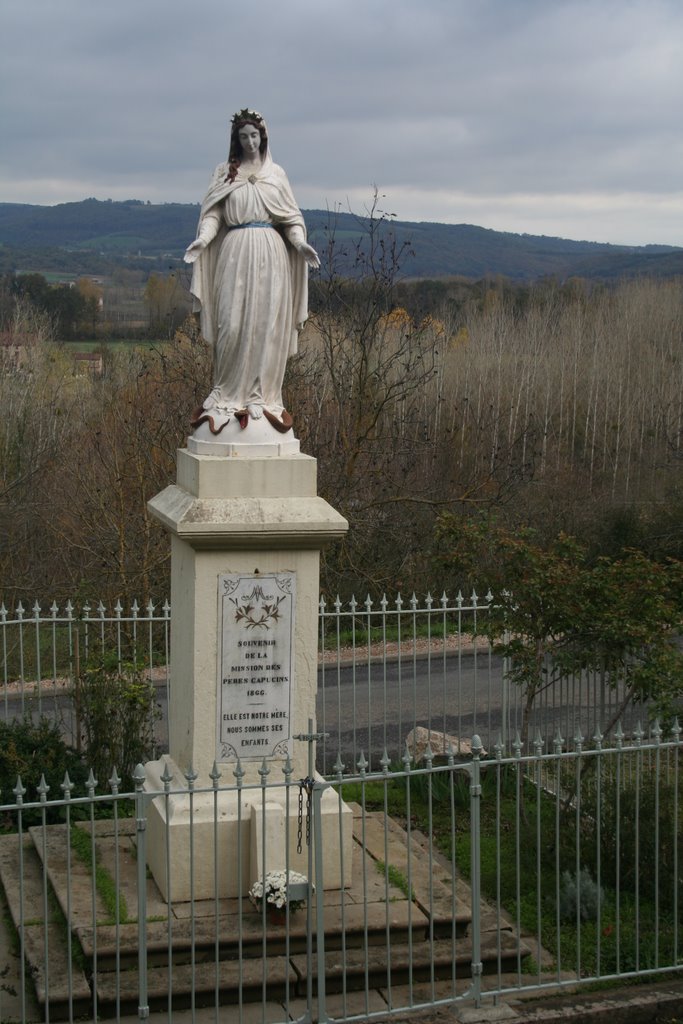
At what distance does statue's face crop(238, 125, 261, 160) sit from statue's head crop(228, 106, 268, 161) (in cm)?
2

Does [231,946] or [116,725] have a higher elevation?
[116,725]

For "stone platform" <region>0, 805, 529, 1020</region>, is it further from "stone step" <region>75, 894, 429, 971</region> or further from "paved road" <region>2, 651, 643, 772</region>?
"paved road" <region>2, 651, 643, 772</region>

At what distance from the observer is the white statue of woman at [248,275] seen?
23.6 ft

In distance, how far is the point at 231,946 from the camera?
6.65 metres

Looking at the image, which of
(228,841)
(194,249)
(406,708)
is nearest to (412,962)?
(228,841)

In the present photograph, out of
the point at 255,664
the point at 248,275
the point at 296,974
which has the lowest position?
the point at 296,974

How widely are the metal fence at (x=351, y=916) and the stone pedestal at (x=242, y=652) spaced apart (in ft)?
0.23

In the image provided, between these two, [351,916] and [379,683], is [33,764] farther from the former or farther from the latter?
[379,683]

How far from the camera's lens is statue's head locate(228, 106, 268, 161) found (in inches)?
285

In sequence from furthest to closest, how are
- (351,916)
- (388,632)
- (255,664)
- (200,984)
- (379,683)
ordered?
(388,632) → (379,683) → (255,664) → (351,916) → (200,984)

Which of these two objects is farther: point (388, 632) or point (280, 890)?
point (388, 632)

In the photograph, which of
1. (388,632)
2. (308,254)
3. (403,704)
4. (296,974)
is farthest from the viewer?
(388,632)

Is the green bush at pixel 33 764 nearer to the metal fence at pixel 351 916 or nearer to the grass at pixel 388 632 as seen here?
the metal fence at pixel 351 916

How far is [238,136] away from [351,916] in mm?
4286
